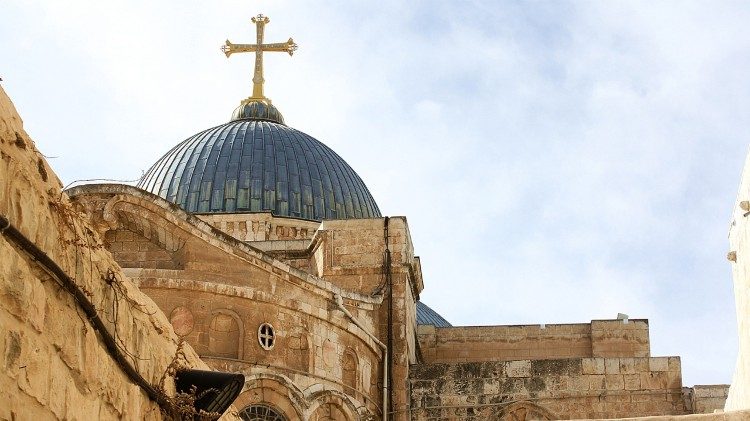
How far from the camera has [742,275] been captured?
1198 cm

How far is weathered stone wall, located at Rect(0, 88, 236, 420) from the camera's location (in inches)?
213

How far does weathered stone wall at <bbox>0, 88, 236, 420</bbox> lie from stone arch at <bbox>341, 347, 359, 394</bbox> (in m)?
12.9

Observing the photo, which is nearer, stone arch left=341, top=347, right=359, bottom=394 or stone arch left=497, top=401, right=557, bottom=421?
stone arch left=341, top=347, right=359, bottom=394

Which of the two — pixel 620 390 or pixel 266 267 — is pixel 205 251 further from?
pixel 620 390

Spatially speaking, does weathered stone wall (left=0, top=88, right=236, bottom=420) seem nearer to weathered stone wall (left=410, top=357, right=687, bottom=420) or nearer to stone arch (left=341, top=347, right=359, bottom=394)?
stone arch (left=341, top=347, right=359, bottom=394)

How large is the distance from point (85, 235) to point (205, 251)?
1285cm

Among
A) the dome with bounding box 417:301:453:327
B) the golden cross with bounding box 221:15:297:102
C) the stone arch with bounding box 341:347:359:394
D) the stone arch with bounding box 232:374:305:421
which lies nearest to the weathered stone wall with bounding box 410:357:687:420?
the stone arch with bounding box 341:347:359:394

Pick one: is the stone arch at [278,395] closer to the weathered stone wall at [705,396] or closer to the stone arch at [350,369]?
the stone arch at [350,369]

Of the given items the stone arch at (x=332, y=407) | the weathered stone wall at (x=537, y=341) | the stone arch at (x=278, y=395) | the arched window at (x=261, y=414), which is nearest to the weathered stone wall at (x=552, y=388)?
the stone arch at (x=332, y=407)

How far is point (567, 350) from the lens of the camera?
2517cm

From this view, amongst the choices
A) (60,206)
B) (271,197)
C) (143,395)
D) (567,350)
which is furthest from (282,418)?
(60,206)

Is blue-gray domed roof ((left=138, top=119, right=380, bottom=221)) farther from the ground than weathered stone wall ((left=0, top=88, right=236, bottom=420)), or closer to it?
farther from the ground

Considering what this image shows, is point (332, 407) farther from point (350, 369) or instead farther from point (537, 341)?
point (537, 341)

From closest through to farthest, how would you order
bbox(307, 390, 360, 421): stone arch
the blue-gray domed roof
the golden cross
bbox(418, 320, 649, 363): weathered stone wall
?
bbox(307, 390, 360, 421): stone arch < bbox(418, 320, 649, 363): weathered stone wall < the blue-gray domed roof < the golden cross
